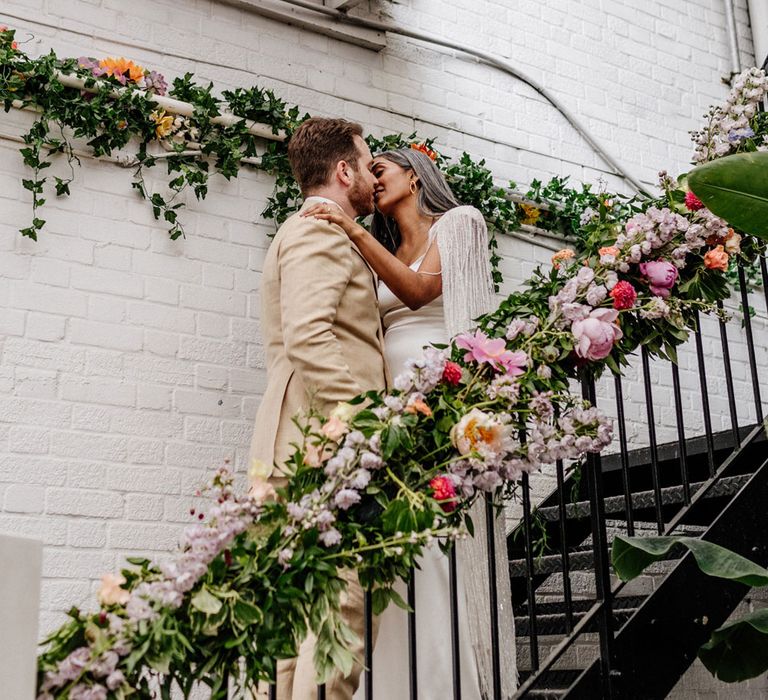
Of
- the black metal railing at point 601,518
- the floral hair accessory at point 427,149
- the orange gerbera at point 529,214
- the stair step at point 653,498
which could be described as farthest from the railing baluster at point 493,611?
the orange gerbera at point 529,214

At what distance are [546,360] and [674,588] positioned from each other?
0.70 meters

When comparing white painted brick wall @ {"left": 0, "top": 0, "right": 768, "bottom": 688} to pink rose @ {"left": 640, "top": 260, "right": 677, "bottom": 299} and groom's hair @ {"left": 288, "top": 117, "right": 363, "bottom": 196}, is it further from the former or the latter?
pink rose @ {"left": 640, "top": 260, "right": 677, "bottom": 299}

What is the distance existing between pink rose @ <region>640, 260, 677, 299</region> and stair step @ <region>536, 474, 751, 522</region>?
52 cm

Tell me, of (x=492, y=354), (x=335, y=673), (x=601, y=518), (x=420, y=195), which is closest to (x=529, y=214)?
(x=420, y=195)

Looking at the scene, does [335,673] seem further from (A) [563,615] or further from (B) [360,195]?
(B) [360,195]

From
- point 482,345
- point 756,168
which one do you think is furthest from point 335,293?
point 756,168

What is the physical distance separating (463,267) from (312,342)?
0.51 meters

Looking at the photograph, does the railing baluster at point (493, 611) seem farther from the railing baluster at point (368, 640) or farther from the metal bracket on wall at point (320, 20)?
the metal bracket on wall at point (320, 20)

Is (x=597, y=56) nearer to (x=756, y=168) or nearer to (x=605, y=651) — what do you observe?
(x=756, y=168)

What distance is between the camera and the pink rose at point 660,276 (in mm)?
2055

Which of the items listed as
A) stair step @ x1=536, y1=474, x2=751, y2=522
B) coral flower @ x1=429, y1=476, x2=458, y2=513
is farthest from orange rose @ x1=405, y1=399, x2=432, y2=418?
stair step @ x1=536, y1=474, x2=751, y2=522

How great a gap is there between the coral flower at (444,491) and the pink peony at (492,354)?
248 millimetres

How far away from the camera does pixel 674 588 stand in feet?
7.36

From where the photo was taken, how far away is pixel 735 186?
2.03m
